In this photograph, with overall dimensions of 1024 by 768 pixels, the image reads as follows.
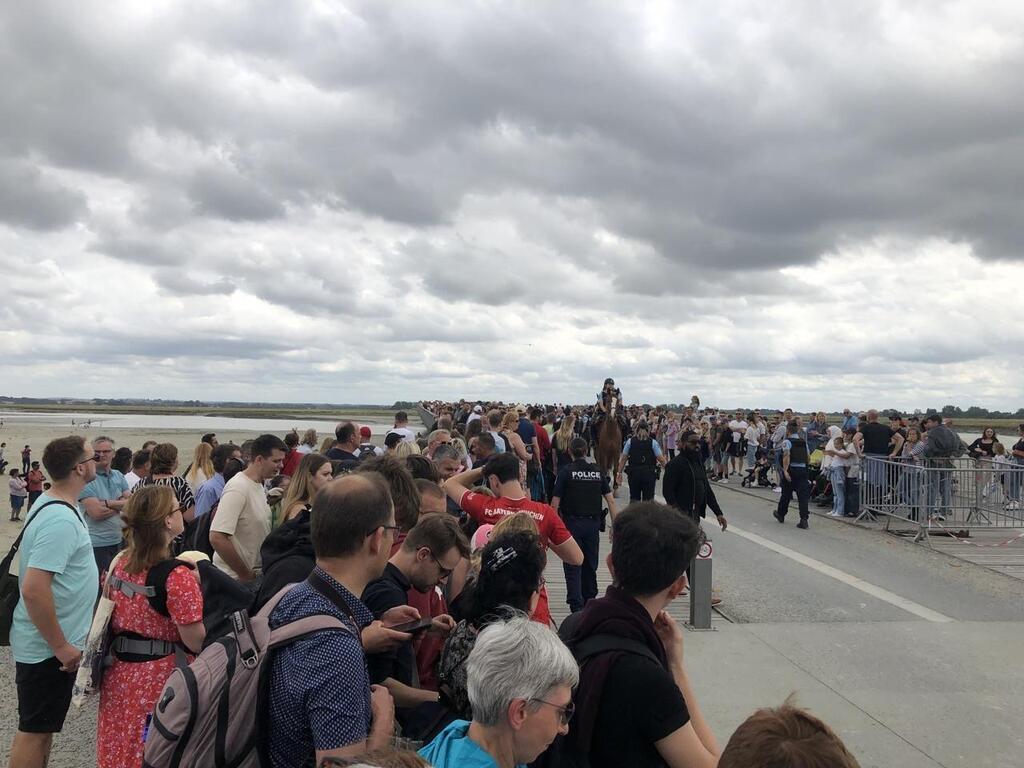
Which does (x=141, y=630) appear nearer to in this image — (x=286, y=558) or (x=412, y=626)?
(x=286, y=558)

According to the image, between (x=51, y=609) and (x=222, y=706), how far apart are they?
7.13ft

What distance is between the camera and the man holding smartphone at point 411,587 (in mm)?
2762

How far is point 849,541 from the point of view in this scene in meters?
13.3

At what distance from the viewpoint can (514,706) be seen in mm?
2105

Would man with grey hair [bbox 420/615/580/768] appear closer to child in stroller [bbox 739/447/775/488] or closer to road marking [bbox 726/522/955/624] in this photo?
road marking [bbox 726/522/955/624]

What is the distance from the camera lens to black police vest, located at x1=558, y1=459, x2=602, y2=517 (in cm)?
802

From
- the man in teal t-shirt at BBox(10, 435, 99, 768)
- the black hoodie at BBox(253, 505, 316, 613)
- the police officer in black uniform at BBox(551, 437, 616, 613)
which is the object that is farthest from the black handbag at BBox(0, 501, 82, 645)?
the police officer in black uniform at BBox(551, 437, 616, 613)

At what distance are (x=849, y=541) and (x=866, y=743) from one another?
8.88 metres

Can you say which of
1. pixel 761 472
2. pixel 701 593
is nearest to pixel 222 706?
pixel 701 593

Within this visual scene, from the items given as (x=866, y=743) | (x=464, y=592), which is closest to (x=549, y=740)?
(x=464, y=592)

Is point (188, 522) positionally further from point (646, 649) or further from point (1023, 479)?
point (1023, 479)

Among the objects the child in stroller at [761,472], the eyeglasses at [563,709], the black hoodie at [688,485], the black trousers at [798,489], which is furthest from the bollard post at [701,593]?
the child in stroller at [761,472]

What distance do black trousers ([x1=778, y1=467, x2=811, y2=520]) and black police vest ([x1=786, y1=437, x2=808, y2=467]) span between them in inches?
5.7

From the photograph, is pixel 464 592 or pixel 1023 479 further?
pixel 1023 479
